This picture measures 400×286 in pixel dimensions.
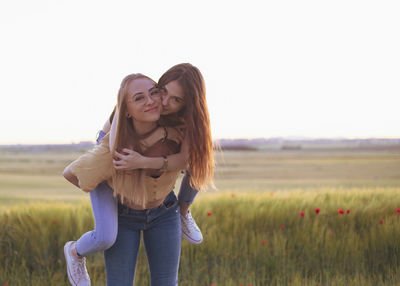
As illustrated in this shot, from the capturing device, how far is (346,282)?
4031mm

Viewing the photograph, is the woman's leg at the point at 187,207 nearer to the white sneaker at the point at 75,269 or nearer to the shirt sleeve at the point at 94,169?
the shirt sleeve at the point at 94,169

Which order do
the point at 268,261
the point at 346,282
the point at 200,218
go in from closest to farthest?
the point at 346,282 → the point at 268,261 → the point at 200,218

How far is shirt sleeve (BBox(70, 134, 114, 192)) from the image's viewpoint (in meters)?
2.49

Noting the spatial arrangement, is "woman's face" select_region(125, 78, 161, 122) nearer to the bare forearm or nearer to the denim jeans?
the bare forearm

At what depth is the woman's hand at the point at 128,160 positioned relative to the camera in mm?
2402

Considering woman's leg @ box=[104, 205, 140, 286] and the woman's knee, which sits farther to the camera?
woman's leg @ box=[104, 205, 140, 286]

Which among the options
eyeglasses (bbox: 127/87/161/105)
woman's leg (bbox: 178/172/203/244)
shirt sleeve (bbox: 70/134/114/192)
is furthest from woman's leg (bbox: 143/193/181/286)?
eyeglasses (bbox: 127/87/161/105)

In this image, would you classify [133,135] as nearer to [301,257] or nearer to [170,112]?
[170,112]

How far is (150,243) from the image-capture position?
265 cm

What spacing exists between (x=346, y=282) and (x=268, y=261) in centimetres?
73

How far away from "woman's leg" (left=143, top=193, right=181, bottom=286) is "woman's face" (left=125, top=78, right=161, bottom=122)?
1.81ft

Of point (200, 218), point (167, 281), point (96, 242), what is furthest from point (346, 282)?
point (96, 242)

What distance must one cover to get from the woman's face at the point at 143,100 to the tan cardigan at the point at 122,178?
177 millimetres

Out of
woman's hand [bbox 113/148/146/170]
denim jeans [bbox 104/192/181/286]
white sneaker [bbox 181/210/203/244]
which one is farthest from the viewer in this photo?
white sneaker [bbox 181/210/203/244]
